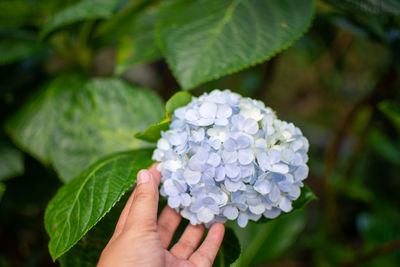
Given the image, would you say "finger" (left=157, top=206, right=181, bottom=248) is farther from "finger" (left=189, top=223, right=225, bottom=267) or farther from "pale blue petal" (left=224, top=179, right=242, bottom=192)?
"pale blue petal" (left=224, top=179, right=242, bottom=192)

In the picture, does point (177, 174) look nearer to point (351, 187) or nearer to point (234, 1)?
point (234, 1)

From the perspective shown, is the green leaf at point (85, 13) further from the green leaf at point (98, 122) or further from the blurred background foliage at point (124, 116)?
the green leaf at point (98, 122)

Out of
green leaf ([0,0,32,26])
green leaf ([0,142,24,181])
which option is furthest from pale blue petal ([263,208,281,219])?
green leaf ([0,0,32,26])

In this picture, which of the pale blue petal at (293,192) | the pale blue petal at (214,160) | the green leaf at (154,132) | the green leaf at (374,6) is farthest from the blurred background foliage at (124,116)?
the pale blue petal at (293,192)

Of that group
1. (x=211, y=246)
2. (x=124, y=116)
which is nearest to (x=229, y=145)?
(x=211, y=246)

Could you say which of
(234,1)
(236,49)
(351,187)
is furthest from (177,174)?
(351,187)

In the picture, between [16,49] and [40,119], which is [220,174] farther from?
[16,49]
